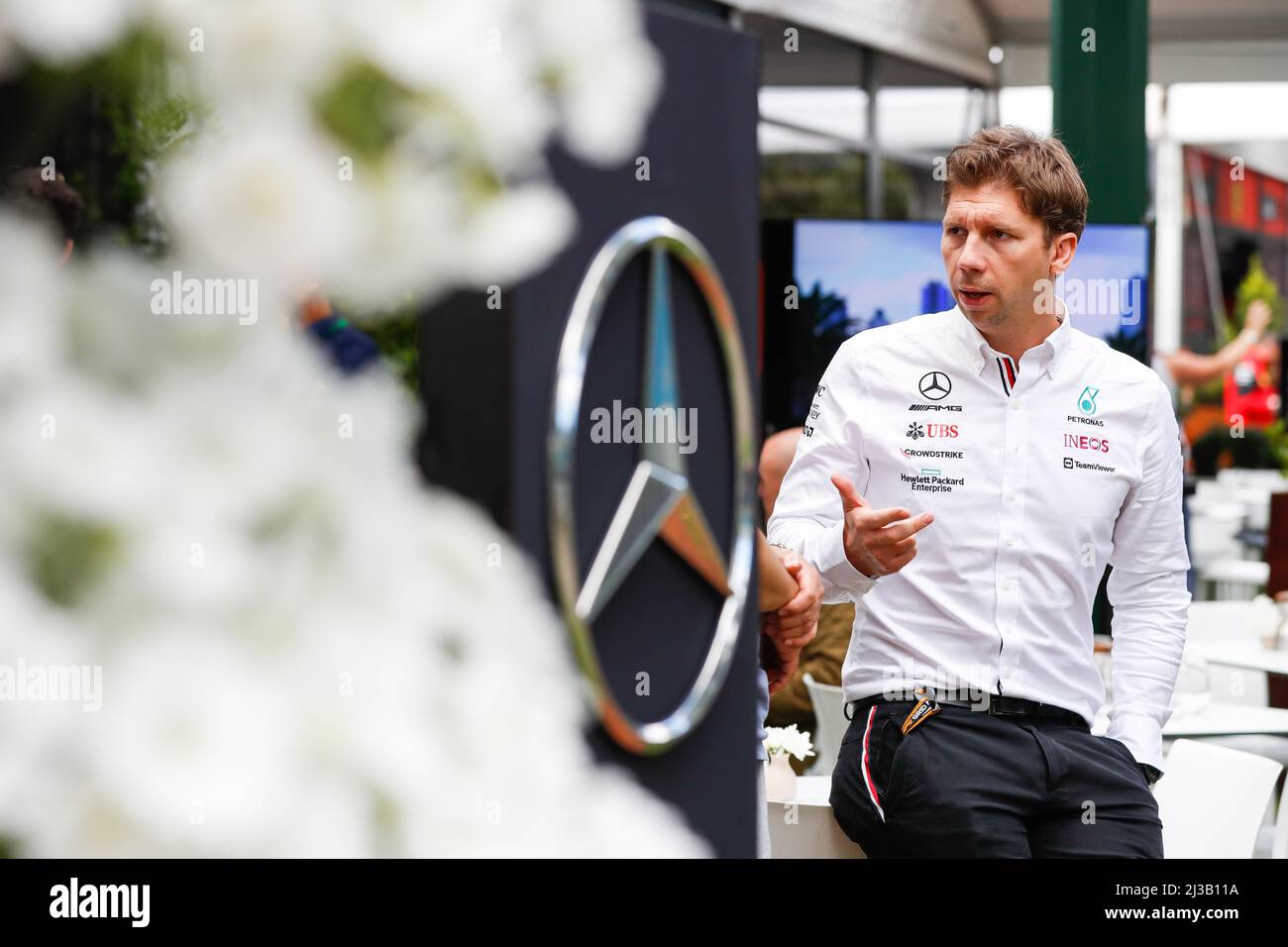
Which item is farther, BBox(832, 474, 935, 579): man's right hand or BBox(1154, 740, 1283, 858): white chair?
BBox(1154, 740, 1283, 858): white chair

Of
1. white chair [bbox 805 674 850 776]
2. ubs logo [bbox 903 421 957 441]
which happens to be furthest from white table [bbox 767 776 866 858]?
white chair [bbox 805 674 850 776]

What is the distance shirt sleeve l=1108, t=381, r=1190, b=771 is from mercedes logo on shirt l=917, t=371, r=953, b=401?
348mm

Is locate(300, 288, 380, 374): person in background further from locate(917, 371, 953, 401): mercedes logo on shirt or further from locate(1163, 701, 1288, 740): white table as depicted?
locate(1163, 701, 1288, 740): white table

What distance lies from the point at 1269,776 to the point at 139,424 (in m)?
3.36

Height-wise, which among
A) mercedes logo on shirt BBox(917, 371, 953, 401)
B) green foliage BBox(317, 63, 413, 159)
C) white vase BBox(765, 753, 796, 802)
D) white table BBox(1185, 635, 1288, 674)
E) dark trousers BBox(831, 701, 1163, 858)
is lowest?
white table BBox(1185, 635, 1288, 674)

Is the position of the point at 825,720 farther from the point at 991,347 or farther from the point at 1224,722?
the point at 991,347

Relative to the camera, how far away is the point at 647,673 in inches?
29.9

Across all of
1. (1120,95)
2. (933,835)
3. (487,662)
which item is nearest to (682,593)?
(487,662)

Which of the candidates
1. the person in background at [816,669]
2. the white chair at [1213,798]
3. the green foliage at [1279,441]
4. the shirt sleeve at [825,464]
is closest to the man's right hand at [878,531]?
the shirt sleeve at [825,464]

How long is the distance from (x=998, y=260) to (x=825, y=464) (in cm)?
43

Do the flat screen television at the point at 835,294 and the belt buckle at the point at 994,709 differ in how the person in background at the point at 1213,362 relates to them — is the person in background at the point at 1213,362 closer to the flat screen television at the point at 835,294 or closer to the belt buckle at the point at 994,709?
the flat screen television at the point at 835,294

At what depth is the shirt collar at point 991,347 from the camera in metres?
2.42

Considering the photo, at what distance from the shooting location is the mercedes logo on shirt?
242cm

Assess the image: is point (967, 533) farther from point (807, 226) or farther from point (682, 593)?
point (807, 226)
